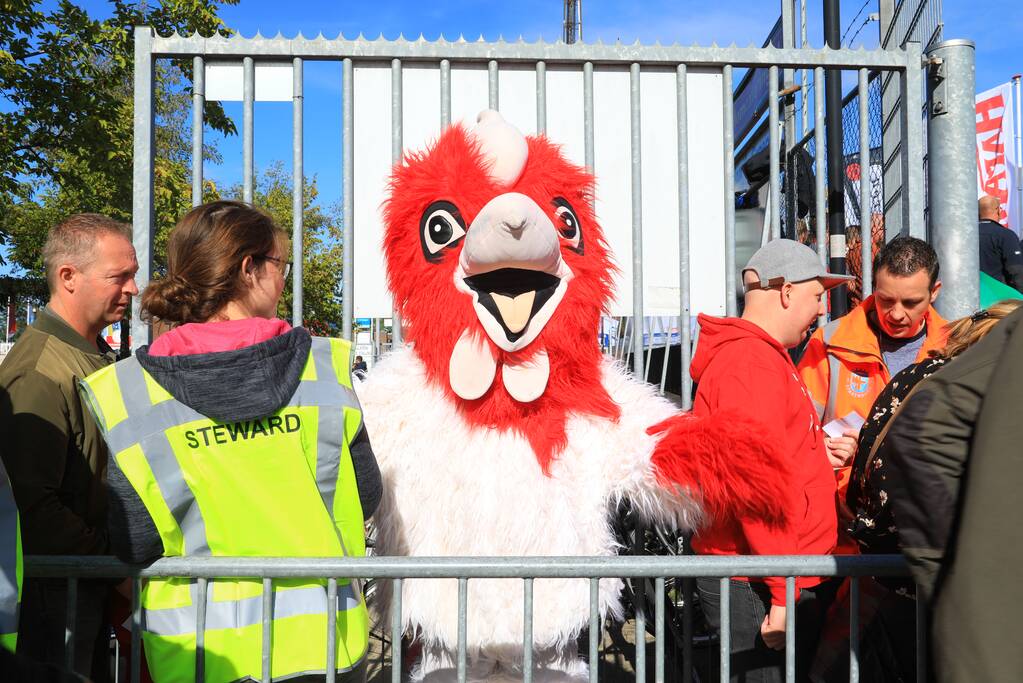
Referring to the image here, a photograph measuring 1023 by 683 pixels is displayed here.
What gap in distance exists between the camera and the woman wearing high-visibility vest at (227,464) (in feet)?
5.44

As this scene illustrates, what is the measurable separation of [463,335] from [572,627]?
0.81m

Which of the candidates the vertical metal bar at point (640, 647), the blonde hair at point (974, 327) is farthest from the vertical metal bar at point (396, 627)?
the blonde hair at point (974, 327)

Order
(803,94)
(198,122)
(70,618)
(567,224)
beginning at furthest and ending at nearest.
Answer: (803,94) → (198,122) → (567,224) → (70,618)

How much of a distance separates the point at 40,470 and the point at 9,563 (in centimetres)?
86

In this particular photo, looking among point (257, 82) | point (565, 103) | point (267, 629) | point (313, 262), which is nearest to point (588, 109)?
point (565, 103)

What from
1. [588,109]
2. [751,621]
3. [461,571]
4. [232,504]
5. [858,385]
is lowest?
[751,621]

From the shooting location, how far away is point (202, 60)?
2791 millimetres

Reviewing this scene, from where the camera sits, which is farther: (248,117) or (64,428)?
(248,117)

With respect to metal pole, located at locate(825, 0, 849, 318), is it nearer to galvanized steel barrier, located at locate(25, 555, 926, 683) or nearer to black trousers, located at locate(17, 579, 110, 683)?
galvanized steel barrier, located at locate(25, 555, 926, 683)

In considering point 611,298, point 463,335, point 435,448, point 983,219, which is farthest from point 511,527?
point 983,219

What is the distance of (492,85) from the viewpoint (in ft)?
9.39

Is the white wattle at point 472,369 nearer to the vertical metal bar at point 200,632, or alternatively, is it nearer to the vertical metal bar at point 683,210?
the vertical metal bar at point 200,632

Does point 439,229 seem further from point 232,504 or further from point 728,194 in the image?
point 728,194

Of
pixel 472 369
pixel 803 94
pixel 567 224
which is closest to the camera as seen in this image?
pixel 472 369
